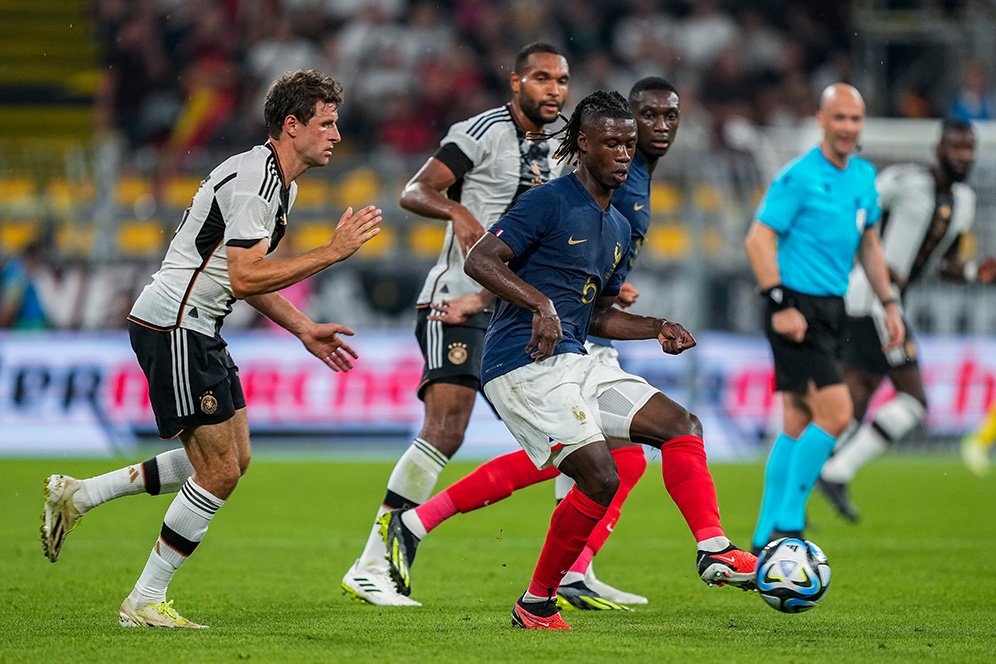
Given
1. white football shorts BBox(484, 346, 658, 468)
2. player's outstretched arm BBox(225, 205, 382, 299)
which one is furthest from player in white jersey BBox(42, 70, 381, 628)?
white football shorts BBox(484, 346, 658, 468)

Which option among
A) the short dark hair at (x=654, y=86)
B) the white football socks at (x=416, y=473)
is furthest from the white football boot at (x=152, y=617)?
the short dark hair at (x=654, y=86)

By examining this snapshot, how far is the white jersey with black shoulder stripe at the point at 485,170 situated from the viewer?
7266 mm

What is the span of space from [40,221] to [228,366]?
11160 millimetres

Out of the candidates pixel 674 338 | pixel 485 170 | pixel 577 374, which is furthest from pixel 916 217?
pixel 577 374

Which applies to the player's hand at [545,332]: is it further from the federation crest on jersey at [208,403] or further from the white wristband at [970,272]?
the white wristband at [970,272]

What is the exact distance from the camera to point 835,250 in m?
8.34

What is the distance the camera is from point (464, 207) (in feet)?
23.1

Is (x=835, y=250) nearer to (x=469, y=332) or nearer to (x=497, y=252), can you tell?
(x=469, y=332)

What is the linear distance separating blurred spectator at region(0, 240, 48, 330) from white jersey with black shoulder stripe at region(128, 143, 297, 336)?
1073cm

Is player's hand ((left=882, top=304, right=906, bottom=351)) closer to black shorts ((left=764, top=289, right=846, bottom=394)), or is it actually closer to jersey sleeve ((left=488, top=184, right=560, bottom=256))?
black shorts ((left=764, top=289, right=846, bottom=394))

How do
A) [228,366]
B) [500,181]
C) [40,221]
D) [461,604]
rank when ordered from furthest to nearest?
[40,221], [500,181], [461,604], [228,366]

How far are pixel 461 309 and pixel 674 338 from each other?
5.06 feet

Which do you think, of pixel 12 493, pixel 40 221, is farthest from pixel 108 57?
pixel 12 493

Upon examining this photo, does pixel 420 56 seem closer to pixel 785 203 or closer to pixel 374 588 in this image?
pixel 785 203
